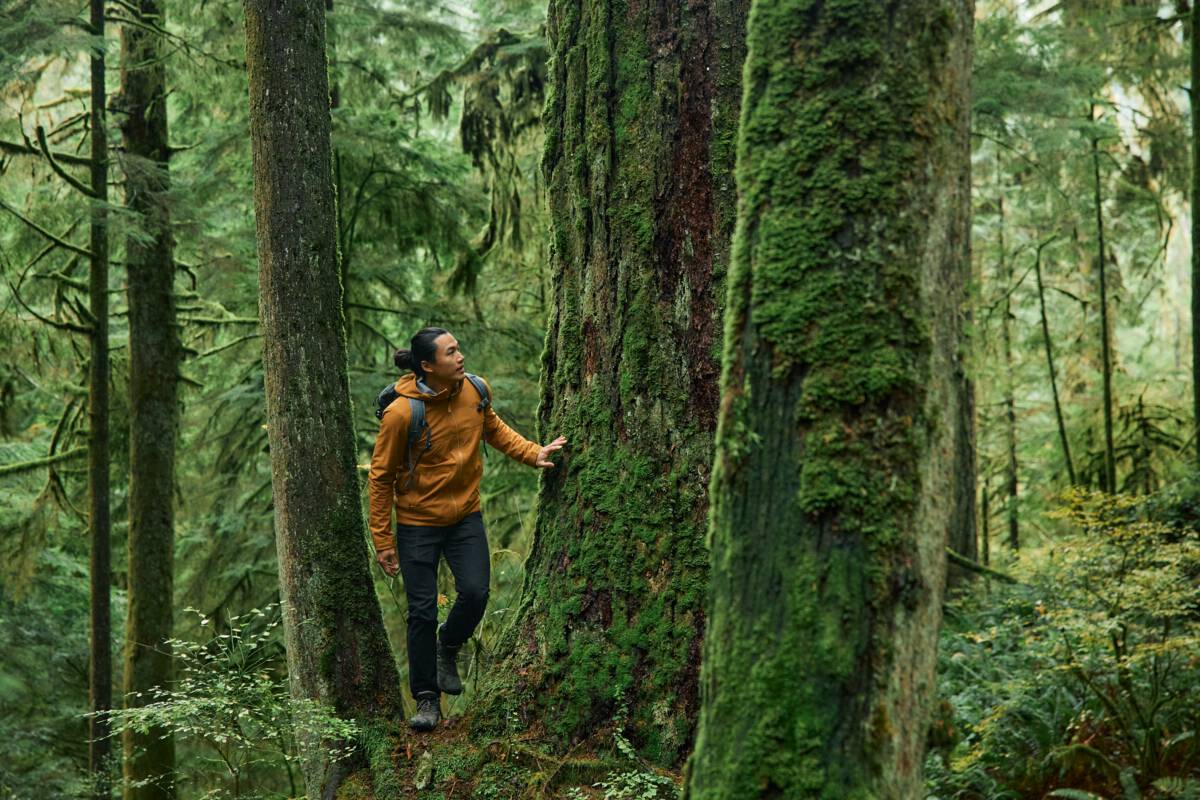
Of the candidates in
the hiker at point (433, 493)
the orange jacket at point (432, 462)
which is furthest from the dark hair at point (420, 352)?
the orange jacket at point (432, 462)

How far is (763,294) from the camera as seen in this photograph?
2.87m

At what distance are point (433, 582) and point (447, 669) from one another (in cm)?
53

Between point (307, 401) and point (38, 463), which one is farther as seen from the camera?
point (38, 463)

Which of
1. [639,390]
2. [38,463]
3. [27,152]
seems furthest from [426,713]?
[27,152]

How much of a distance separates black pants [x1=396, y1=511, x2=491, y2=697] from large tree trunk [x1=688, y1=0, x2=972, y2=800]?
2764mm

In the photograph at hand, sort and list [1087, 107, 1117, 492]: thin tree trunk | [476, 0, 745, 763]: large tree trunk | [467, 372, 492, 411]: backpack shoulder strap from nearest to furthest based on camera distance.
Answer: [476, 0, 745, 763]: large tree trunk → [467, 372, 492, 411]: backpack shoulder strap → [1087, 107, 1117, 492]: thin tree trunk

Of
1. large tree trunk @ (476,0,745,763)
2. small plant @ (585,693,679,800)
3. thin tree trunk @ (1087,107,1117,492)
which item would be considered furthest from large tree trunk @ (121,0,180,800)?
thin tree trunk @ (1087,107,1117,492)

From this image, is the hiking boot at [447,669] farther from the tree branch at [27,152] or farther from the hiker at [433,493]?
the tree branch at [27,152]

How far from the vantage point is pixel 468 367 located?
38.8ft

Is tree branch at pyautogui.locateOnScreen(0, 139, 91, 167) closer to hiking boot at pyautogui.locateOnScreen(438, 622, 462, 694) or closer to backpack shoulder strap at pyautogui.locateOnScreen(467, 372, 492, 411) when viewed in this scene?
backpack shoulder strap at pyautogui.locateOnScreen(467, 372, 492, 411)

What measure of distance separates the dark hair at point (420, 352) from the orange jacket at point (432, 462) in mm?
106

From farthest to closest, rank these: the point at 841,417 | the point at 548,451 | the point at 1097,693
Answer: the point at 1097,693
the point at 548,451
the point at 841,417

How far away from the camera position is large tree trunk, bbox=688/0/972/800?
2.73 metres

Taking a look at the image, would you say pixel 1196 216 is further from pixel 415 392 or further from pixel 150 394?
pixel 150 394
